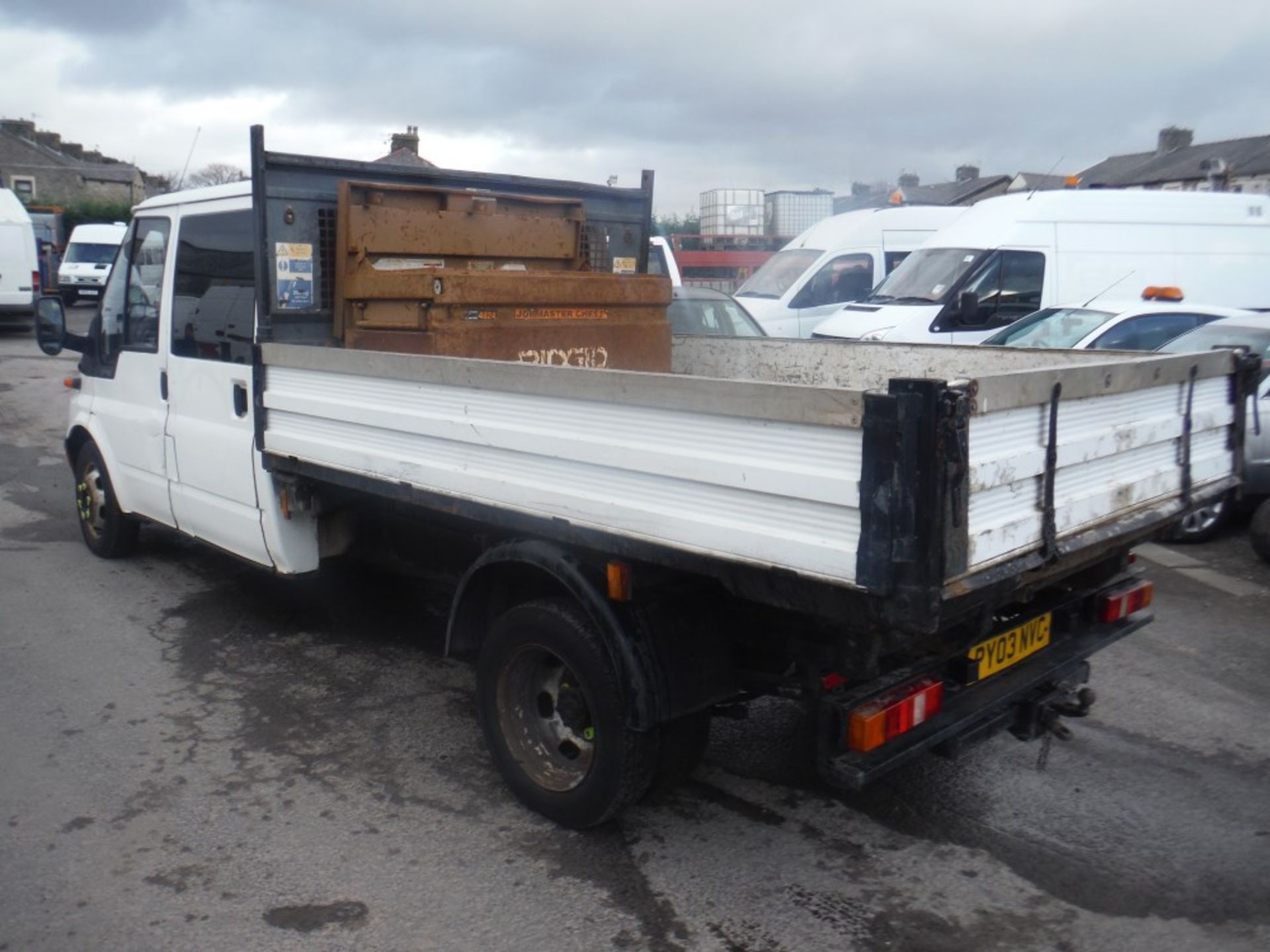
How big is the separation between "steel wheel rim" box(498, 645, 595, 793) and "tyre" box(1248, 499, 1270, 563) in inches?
218

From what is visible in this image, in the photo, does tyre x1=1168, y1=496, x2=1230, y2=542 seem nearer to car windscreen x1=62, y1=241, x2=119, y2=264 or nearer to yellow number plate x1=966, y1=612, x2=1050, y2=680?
yellow number plate x1=966, y1=612, x2=1050, y2=680

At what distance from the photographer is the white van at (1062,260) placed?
11.4 m

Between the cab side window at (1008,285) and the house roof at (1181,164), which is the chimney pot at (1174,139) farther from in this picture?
the cab side window at (1008,285)

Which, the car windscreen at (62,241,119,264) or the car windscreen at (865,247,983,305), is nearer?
the car windscreen at (865,247,983,305)

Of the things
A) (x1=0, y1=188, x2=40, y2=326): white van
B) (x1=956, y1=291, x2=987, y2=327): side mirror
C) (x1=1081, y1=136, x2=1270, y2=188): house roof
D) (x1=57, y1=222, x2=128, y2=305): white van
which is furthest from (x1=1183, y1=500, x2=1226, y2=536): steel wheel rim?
(x1=1081, y1=136, x2=1270, y2=188): house roof

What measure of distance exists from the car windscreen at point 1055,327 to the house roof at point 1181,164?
124 feet

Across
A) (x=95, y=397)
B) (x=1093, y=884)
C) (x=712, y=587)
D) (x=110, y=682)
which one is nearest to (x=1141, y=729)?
(x=1093, y=884)

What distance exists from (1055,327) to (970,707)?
662 cm

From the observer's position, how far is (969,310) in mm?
10836

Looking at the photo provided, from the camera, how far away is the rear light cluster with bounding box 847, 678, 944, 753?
331cm

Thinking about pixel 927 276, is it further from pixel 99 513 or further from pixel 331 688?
pixel 331 688

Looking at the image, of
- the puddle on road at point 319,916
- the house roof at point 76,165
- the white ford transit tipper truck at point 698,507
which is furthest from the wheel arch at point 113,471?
the house roof at point 76,165

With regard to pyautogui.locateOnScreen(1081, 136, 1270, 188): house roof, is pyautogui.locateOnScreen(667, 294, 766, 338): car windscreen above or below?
below

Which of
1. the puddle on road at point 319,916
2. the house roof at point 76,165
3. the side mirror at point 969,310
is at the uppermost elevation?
the house roof at point 76,165
